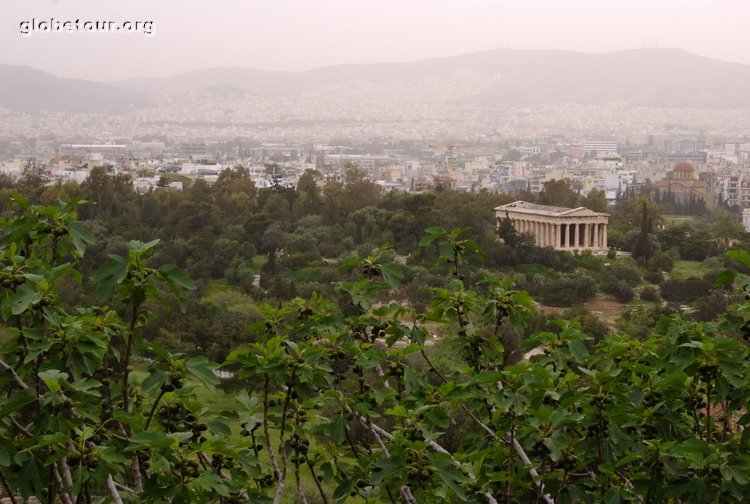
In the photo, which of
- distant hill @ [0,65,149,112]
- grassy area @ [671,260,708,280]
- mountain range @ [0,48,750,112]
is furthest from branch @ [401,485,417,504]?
mountain range @ [0,48,750,112]

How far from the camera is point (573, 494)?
2141 millimetres

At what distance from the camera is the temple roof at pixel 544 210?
89.8 ft

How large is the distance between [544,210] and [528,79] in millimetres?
88080

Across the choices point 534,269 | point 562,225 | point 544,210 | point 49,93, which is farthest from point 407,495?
point 49,93

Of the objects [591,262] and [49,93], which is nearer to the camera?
[591,262]

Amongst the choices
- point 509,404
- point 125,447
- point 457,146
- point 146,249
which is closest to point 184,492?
point 125,447

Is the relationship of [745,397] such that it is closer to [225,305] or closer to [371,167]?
[225,305]

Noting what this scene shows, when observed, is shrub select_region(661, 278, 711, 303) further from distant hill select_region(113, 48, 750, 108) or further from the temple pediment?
distant hill select_region(113, 48, 750, 108)

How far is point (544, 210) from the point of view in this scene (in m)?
28.6

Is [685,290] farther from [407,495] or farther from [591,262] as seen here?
[407,495]

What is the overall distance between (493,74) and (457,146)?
42966 millimetres

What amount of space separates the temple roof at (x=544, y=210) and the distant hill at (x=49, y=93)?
44799 mm

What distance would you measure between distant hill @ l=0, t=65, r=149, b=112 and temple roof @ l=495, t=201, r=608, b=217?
44.8m

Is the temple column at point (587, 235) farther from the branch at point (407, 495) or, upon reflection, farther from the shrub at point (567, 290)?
the branch at point (407, 495)
